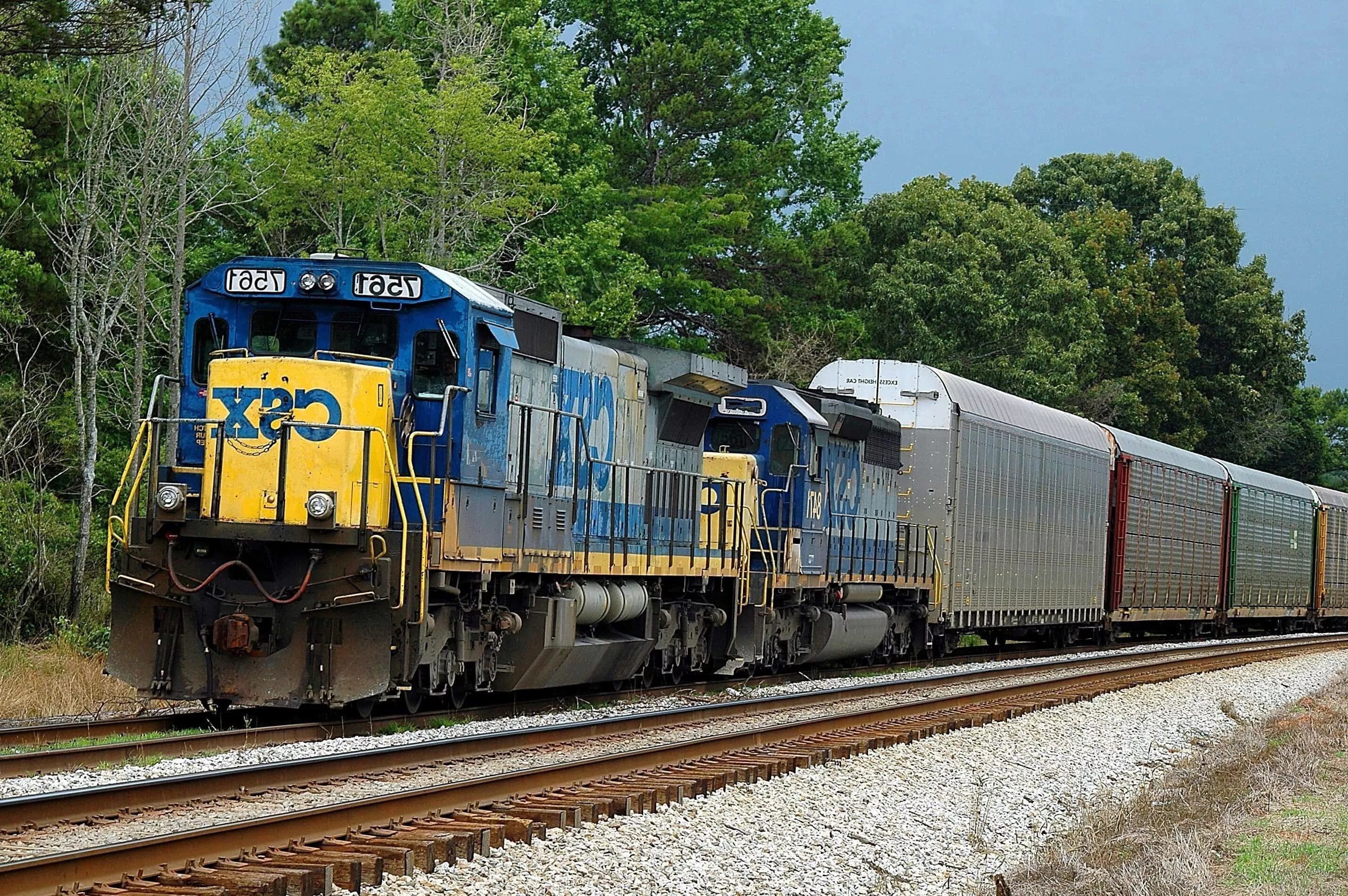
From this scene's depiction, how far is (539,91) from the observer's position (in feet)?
116

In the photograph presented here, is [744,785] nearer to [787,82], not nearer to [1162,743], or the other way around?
[1162,743]

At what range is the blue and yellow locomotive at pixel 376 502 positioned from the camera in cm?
1116

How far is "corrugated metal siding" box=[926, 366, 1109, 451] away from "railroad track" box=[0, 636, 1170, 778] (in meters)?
9.99

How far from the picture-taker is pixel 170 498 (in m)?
11.2

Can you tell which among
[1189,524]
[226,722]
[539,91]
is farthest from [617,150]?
[226,722]

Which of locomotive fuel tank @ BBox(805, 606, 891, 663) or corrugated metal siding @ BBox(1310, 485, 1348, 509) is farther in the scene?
corrugated metal siding @ BBox(1310, 485, 1348, 509)

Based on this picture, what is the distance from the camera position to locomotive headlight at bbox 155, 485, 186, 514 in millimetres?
11234

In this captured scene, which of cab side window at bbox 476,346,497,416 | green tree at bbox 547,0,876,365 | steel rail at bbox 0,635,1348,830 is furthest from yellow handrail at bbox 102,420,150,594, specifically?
green tree at bbox 547,0,876,365

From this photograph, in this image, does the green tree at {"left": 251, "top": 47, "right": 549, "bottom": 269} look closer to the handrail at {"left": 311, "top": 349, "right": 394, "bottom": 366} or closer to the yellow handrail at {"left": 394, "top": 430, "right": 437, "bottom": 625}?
the handrail at {"left": 311, "top": 349, "right": 394, "bottom": 366}

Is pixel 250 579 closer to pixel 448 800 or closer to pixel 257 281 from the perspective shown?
pixel 257 281

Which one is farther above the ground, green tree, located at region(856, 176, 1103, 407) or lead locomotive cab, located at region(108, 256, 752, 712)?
green tree, located at region(856, 176, 1103, 407)

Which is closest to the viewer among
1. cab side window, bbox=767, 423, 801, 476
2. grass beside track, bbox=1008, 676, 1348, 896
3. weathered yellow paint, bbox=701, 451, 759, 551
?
grass beside track, bbox=1008, 676, 1348, 896

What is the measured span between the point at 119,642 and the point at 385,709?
254 cm

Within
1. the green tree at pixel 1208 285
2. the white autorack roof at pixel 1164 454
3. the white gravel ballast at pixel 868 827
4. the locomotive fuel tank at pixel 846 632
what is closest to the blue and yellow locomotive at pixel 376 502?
the white gravel ballast at pixel 868 827
